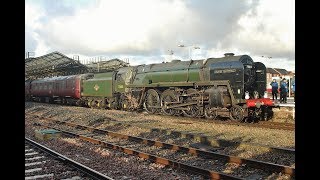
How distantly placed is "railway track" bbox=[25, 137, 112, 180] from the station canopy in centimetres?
3881

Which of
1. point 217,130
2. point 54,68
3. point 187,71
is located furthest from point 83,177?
point 54,68

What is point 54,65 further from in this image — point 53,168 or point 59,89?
point 53,168

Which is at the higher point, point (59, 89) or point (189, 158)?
point (59, 89)

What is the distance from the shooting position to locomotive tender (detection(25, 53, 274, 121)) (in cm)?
1557

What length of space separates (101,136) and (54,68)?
36998mm

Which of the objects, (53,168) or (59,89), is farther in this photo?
(59,89)

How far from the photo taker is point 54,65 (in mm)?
48031

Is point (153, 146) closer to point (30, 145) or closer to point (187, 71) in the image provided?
point (30, 145)

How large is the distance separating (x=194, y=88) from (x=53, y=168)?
11.1 m

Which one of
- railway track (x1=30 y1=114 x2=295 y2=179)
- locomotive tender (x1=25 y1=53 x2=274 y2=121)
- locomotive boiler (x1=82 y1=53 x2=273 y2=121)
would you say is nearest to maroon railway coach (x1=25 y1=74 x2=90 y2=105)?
locomotive tender (x1=25 y1=53 x2=274 y2=121)

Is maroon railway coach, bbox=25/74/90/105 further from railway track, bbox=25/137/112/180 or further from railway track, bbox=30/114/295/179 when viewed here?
railway track, bbox=25/137/112/180

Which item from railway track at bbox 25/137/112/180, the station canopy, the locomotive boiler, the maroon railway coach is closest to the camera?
railway track at bbox 25/137/112/180

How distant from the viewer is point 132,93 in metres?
22.5

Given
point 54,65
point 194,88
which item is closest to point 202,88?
point 194,88
